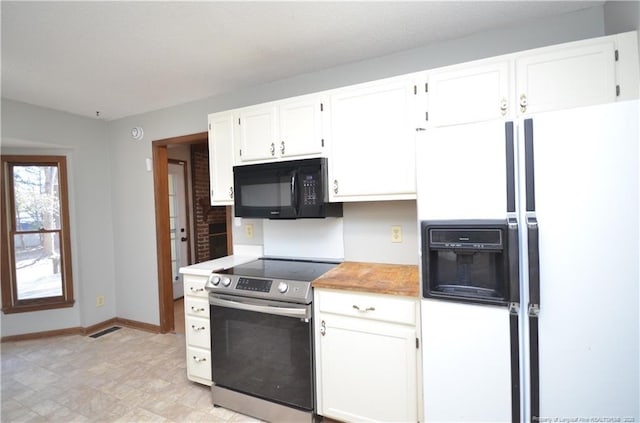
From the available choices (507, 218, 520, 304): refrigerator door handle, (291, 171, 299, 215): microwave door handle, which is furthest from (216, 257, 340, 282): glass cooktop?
(507, 218, 520, 304): refrigerator door handle

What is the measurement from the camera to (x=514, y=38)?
192cm

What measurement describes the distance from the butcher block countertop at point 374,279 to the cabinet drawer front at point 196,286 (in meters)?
0.95

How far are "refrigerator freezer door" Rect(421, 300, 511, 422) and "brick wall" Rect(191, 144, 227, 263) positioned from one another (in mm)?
4209

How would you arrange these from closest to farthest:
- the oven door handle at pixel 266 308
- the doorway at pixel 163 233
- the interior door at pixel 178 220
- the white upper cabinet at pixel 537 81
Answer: the white upper cabinet at pixel 537 81 → the oven door handle at pixel 266 308 → the doorway at pixel 163 233 → the interior door at pixel 178 220

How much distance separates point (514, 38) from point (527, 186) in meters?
1.24

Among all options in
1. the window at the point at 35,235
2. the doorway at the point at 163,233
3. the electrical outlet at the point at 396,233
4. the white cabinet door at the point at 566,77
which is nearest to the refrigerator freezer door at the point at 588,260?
the white cabinet door at the point at 566,77

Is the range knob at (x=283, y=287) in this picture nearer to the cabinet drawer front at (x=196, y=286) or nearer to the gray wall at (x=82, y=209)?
the cabinet drawer front at (x=196, y=286)

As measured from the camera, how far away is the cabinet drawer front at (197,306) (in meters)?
2.23

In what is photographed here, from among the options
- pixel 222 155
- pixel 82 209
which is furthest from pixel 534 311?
pixel 82 209

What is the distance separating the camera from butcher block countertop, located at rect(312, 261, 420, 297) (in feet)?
5.42

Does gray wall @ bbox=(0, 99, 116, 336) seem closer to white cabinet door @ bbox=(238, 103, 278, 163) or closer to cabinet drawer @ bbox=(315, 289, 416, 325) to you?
white cabinet door @ bbox=(238, 103, 278, 163)

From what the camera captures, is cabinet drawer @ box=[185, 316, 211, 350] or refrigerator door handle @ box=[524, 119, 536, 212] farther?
cabinet drawer @ box=[185, 316, 211, 350]

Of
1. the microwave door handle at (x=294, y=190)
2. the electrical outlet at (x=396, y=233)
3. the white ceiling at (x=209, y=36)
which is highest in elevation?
the white ceiling at (x=209, y=36)

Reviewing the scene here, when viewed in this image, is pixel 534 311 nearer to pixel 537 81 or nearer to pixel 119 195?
pixel 537 81
